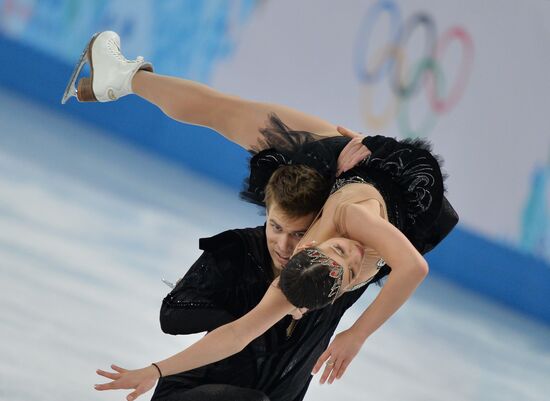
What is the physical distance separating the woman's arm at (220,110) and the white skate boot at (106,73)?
4 centimetres

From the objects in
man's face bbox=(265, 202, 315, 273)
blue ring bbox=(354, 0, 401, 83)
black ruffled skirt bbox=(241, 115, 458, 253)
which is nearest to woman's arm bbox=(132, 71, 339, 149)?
black ruffled skirt bbox=(241, 115, 458, 253)

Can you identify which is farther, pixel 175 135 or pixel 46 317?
pixel 175 135

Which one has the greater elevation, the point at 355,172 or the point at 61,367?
the point at 355,172

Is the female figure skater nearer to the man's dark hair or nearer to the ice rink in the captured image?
the man's dark hair

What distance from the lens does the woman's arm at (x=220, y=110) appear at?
361cm

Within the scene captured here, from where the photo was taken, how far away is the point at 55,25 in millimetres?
8922

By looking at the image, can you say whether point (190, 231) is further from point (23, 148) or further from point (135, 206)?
point (23, 148)

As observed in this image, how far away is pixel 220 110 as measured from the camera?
3.83 meters

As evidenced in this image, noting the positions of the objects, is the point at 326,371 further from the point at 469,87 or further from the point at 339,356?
the point at 469,87

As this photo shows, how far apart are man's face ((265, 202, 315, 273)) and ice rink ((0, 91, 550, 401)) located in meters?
0.81

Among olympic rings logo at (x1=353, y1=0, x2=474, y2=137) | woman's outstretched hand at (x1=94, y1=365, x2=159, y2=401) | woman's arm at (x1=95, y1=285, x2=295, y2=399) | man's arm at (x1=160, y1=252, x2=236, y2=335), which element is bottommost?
woman's outstretched hand at (x1=94, y1=365, x2=159, y2=401)

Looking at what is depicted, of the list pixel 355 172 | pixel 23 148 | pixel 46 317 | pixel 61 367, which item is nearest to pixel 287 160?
pixel 355 172

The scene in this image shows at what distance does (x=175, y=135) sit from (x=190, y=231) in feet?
8.87

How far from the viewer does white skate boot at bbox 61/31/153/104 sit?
4.05m
